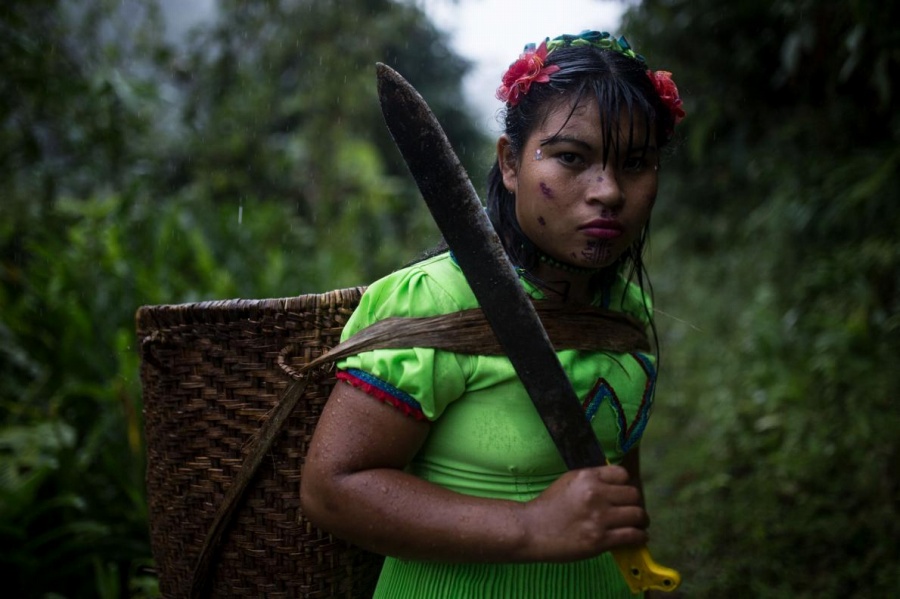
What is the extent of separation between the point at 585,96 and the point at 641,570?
0.87 meters

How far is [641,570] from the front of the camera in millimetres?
1272

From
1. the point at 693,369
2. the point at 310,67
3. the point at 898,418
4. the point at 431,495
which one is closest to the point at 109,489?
the point at 431,495

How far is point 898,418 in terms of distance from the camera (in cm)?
355

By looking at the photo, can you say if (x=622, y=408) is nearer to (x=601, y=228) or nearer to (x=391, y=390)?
(x=601, y=228)

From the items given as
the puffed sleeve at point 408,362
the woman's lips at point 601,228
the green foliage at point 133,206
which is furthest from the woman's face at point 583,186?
the green foliage at point 133,206

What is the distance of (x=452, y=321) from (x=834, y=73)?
3580mm

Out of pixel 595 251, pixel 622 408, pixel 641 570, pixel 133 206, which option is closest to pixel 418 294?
pixel 595 251

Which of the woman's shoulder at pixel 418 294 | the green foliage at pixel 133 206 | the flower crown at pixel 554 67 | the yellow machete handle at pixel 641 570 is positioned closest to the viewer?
the yellow machete handle at pixel 641 570

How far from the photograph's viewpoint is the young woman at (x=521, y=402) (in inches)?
49.9

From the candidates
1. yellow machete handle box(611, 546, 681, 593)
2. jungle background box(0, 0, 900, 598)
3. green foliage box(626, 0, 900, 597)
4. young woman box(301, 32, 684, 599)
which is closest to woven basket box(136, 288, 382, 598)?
young woman box(301, 32, 684, 599)

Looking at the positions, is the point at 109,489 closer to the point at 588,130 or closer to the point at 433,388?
the point at 433,388

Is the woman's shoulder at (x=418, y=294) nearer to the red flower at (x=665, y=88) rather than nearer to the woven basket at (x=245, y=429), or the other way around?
the woven basket at (x=245, y=429)

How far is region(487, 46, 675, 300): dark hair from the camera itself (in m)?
1.42

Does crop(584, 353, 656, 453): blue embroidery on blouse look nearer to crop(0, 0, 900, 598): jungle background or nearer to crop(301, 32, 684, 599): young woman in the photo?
crop(301, 32, 684, 599): young woman
